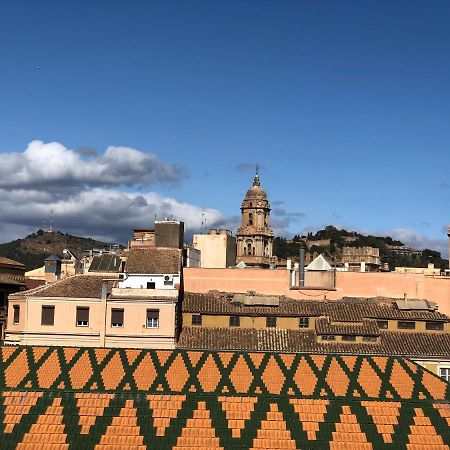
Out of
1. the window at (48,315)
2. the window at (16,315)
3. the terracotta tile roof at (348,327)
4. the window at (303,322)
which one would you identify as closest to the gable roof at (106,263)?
the window at (16,315)

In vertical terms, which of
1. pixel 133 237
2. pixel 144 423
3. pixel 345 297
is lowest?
pixel 144 423

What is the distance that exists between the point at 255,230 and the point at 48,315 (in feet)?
269

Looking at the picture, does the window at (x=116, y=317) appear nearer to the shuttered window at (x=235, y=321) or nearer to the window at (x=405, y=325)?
the shuttered window at (x=235, y=321)

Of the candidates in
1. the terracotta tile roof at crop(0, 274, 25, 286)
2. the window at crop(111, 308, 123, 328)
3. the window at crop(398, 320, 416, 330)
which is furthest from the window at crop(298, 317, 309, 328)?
the terracotta tile roof at crop(0, 274, 25, 286)

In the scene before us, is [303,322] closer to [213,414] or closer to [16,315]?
[16,315]

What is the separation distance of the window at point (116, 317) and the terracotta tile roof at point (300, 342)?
4.66 metres

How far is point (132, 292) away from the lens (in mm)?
52938

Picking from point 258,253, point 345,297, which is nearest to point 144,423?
point 345,297

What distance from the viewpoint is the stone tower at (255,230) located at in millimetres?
129500

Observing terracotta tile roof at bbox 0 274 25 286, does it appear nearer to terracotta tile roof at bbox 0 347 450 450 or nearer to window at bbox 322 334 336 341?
window at bbox 322 334 336 341

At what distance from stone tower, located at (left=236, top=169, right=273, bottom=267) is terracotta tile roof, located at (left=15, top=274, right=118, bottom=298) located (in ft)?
240

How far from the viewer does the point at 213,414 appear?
25797mm

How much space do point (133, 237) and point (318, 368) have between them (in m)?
45.9

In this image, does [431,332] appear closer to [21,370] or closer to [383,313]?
[383,313]
